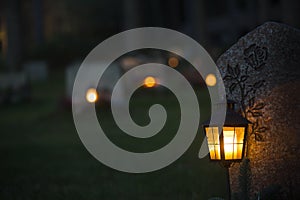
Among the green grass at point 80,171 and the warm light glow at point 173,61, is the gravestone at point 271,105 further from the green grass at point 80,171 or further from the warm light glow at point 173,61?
the warm light glow at point 173,61

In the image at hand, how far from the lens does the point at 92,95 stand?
22.9 m

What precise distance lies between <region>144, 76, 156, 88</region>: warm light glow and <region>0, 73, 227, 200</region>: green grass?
20.5 ft

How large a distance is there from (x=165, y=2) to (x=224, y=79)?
1888 inches

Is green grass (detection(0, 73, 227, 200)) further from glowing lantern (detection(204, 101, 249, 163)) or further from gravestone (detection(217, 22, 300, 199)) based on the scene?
glowing lantern (detection(204, 101, 249, 163))

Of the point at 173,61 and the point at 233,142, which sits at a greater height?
the point at 173,61

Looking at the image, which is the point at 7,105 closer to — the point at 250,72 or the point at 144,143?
the point at 144,143

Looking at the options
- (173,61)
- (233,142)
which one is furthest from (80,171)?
(173,61)

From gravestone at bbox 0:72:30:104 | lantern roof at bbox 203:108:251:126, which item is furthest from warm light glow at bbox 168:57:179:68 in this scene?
lantern roof at bbox 203:108:251:126

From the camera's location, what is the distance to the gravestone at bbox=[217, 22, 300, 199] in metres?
7.42

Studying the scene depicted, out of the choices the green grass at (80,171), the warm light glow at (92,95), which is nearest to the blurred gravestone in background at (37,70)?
the warm light glow at (92,95)

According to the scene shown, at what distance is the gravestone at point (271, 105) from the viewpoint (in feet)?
24.3

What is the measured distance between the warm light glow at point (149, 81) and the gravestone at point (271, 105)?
70.1 feet

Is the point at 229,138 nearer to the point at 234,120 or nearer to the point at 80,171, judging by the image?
the point at 234,120

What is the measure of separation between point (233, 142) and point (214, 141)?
19 cm
